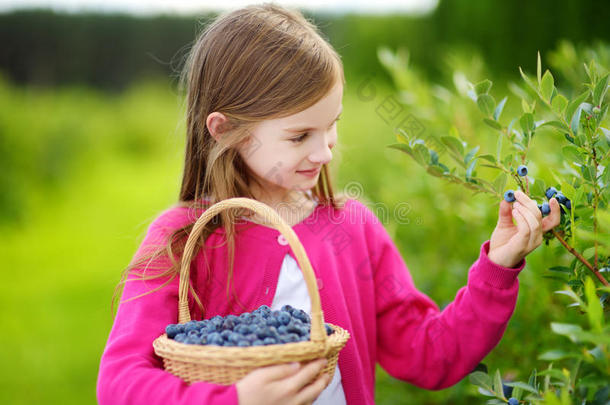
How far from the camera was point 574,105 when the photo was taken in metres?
1.18

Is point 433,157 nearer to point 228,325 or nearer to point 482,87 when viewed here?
point 482,87

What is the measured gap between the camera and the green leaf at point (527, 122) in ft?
4.12

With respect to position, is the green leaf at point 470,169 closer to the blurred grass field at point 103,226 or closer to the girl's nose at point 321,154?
the blurred grass field at point 103,226

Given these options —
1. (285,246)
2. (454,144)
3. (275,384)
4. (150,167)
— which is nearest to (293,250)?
(275,384)

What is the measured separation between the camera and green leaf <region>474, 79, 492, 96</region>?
1326 mm

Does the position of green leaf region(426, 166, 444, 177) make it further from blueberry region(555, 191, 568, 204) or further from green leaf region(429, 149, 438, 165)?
blueberry region(555, 191, 568, 204)

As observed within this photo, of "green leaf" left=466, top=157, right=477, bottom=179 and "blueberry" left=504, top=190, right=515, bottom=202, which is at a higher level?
"green leaf" left=466, top=157, right=477, bottom=179

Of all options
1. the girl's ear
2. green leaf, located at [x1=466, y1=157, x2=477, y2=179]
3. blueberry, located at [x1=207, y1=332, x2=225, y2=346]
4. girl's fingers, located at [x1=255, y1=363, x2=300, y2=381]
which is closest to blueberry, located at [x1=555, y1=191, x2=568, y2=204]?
green leaf, located at [x1=466, y1=157, x2=477, y2=179]

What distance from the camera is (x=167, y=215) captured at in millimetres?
1619

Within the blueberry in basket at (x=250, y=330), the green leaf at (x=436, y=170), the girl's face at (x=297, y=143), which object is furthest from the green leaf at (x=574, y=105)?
the blueberry in basket at (x=250, y=330)

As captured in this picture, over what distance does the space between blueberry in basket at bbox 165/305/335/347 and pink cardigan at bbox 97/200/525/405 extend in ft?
0.36

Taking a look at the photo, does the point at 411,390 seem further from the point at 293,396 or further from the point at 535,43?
the point at 535,43

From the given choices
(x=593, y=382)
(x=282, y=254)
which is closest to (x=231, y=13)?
(x=282, y=254)

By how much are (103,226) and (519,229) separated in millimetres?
7768
